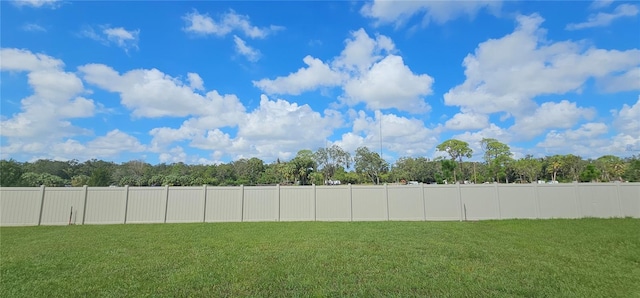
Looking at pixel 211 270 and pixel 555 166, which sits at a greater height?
pixel 555 166

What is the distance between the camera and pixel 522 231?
28.4 feet

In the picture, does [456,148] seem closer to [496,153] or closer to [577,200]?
[496,153]

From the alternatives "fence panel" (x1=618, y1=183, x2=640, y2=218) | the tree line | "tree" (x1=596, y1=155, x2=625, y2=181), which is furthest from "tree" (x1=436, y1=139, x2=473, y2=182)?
"fence panel" (x1=618, y1=183, x2=640, y2=218)

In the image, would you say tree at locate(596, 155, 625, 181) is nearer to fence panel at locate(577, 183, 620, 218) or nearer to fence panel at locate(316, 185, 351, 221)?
fence panel at locate(577, 183, 620, 218)

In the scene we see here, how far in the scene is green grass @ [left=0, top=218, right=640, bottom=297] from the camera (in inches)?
151

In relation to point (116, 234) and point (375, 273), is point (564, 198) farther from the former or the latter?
point (116, 234)

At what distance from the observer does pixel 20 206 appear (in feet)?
37.5

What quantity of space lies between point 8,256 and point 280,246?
16.4 feet

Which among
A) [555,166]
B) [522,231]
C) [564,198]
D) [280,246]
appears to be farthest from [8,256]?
[555,166]

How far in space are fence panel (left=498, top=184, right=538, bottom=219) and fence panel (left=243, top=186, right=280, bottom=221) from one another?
28.2ft

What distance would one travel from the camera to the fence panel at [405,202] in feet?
40.2

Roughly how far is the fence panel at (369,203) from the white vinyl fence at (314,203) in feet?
0.12

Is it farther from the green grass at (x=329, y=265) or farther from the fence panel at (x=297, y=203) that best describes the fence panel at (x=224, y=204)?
the green grass at (x=329, y=265)

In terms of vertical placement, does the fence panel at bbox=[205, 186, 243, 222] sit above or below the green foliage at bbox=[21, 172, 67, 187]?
below
